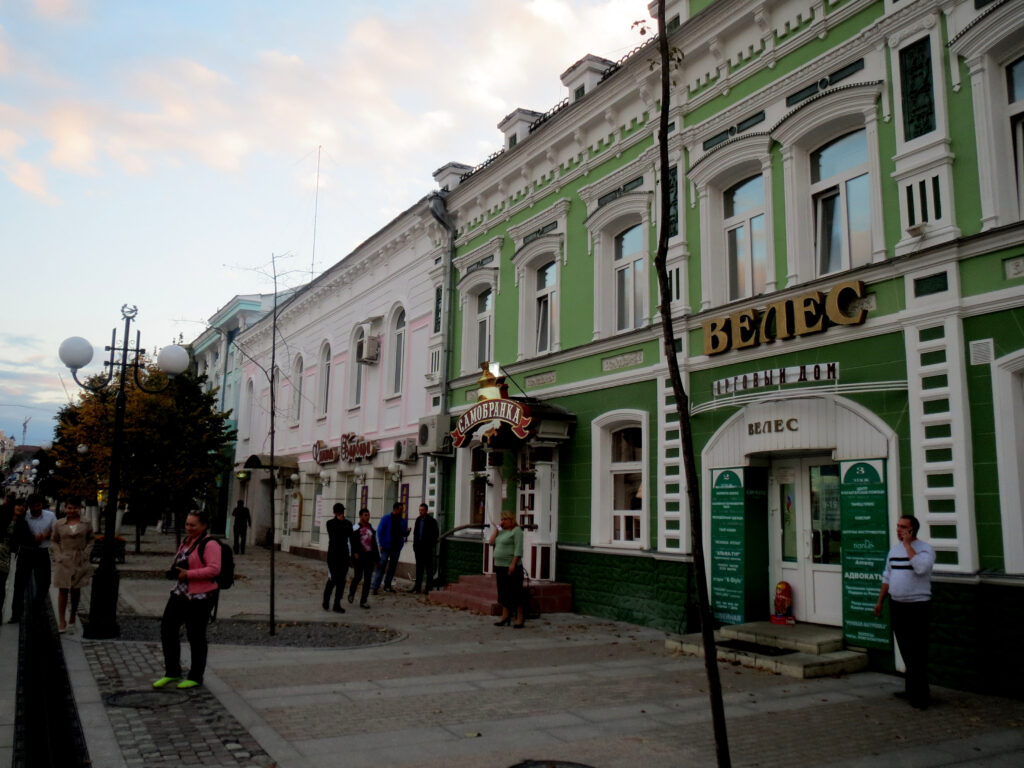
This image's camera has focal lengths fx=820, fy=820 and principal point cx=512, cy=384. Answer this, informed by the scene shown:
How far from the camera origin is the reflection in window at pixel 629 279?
1417 cm

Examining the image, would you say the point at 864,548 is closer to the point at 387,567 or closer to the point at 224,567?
the point at 224,567

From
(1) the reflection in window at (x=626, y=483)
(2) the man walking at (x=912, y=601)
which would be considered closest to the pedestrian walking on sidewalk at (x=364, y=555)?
(1) the reflection in window at (x=626, y=483)

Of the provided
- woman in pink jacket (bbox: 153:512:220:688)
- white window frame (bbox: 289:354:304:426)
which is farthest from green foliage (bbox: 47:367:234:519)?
woman in pink jacket (bbox: 153:512:220:688)

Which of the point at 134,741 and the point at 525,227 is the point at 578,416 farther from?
the point at 134,741

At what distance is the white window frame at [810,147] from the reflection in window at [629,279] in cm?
335

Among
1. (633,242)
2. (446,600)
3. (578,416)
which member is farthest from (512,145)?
(446,600)

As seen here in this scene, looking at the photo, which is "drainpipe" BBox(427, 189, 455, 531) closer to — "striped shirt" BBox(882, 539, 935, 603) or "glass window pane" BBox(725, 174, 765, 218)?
"glass window pane" BBox(725, 174, 765, 218)

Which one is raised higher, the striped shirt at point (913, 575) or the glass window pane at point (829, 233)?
the glass window pane at point (829, 233)

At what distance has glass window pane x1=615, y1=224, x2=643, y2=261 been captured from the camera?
573 inches

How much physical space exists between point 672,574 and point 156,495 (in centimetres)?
2087

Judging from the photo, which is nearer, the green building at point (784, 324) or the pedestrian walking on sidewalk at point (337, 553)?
the green building at point (784, 324)

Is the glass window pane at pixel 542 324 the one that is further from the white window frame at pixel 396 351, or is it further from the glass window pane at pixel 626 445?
the white window frame at pixel 396 351

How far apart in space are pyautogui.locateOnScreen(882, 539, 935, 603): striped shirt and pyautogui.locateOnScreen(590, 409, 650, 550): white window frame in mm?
5532

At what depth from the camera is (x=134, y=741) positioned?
6.08 m
